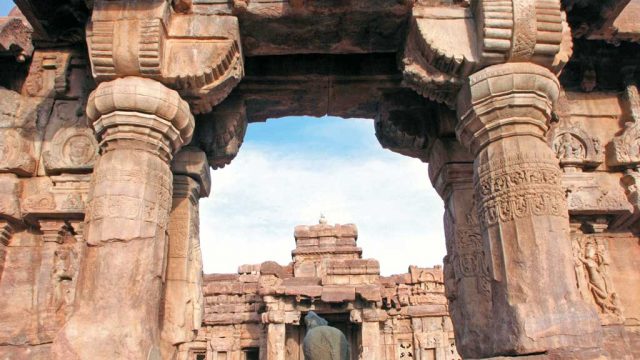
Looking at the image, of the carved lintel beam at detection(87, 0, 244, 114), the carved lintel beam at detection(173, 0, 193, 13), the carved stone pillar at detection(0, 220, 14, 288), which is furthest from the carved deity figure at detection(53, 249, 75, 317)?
the carved lintel beam at detection(173, 0, 193, 13)

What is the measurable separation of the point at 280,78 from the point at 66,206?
236 cm

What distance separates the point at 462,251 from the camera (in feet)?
17.1

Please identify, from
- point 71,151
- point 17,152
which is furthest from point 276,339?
point 17,152

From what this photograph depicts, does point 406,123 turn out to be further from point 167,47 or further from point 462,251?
point 167,47

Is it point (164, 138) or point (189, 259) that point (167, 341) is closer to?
point (189, 259)

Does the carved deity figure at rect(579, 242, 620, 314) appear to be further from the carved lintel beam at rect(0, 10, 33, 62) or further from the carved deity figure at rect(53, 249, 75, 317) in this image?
the carved lintel beam at rect(0, 10, 33, 62)

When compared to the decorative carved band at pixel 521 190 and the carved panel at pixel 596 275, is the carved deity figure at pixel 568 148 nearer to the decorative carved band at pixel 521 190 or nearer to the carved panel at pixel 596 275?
the carved panel at pixel 596 275

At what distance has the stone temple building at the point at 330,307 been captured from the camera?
15.1m

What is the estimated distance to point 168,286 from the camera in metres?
5.01

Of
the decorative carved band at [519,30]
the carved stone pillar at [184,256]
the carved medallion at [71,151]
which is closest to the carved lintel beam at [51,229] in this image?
the carved medallion at [71,151]

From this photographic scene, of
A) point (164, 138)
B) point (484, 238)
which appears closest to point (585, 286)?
point (484, 238)

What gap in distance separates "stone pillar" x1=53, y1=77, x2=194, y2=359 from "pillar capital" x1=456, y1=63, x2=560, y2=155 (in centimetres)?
222

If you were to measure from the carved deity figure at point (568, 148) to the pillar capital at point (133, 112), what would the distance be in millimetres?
3664

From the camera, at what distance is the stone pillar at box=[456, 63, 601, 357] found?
10.9ft
